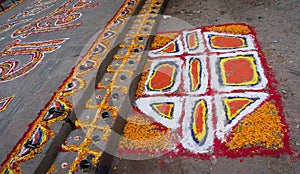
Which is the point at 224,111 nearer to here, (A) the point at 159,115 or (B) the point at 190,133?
(B) the point at 190,133

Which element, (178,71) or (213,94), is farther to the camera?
(178,71)

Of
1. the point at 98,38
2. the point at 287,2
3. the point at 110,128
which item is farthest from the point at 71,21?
the point at 287,2

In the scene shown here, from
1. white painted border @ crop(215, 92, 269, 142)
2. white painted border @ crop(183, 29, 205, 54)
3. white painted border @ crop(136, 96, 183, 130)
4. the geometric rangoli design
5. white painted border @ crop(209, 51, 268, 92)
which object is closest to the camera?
the geometric rangoli design

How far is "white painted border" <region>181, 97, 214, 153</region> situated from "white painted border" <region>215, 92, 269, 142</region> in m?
0.10

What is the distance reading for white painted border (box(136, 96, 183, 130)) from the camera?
3059mm

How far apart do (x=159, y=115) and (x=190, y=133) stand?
0.51 m

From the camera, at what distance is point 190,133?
2.88 m

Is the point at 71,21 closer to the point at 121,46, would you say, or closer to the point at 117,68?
the point at 121,46

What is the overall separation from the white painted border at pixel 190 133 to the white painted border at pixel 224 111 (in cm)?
10

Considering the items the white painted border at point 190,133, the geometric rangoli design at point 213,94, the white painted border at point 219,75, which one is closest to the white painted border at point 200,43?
the geometric rangoli design at point 213,94

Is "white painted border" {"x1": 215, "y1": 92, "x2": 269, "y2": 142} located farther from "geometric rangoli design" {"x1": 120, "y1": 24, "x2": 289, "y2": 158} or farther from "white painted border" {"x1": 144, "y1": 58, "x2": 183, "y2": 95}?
"white painted border" {"x1": 144, "y1": 58, "x2": 183, "y2": 95}

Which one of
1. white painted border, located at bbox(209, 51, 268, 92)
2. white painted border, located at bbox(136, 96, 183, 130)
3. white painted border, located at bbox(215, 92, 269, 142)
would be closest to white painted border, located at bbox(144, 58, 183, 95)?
white painted border, located at bbox(136, 96, 183, 130)

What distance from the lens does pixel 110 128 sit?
9.64 ft

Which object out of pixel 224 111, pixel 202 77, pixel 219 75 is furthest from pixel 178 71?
pixel 224 111
